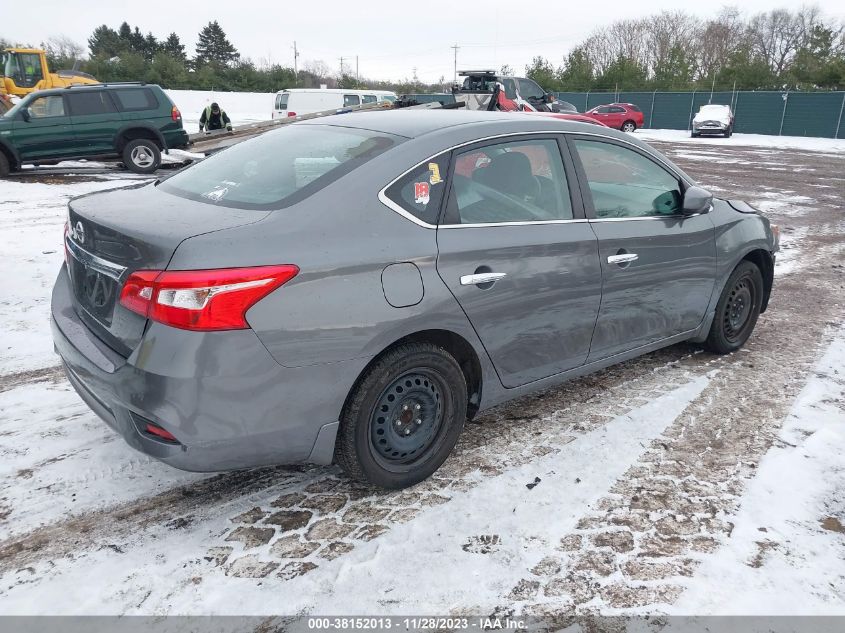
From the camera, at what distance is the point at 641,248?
3699mm

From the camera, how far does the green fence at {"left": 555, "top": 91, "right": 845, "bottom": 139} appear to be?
33.3m

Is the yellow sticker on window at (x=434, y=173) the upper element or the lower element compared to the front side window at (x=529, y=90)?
lower

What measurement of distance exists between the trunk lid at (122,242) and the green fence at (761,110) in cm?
3864

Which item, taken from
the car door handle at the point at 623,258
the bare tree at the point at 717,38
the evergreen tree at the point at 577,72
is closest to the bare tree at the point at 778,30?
the bare tree at the point at 717,38

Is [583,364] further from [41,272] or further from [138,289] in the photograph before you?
[41,272]

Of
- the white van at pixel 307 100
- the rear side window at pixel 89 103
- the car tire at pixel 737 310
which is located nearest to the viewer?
the car tire at pixel 737 310

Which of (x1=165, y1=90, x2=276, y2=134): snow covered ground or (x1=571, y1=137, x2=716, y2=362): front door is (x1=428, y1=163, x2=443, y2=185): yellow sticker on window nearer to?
(x1=571, y1=137, x2=716, y2=362): front door

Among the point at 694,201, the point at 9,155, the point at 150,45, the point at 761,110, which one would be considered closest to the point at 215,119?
the point at 9,155

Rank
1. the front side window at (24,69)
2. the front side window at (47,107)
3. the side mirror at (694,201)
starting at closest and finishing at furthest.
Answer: the side mirror at (694,201), the front side window at (47,107), the front side window at (24,69)

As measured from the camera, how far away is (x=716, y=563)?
8.48ft

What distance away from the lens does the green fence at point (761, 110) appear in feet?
109

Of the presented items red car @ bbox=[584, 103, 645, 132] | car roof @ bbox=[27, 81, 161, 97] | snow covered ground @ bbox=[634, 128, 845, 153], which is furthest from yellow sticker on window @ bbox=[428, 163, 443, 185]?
red car @ bbox=[584, 103, 645, 132]

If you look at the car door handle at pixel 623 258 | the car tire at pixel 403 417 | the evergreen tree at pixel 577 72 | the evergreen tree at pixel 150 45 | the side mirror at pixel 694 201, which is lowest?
the car tire at pixel 403 417

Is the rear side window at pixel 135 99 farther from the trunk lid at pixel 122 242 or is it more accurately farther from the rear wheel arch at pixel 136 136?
the trunk lid at pixel 122 242
